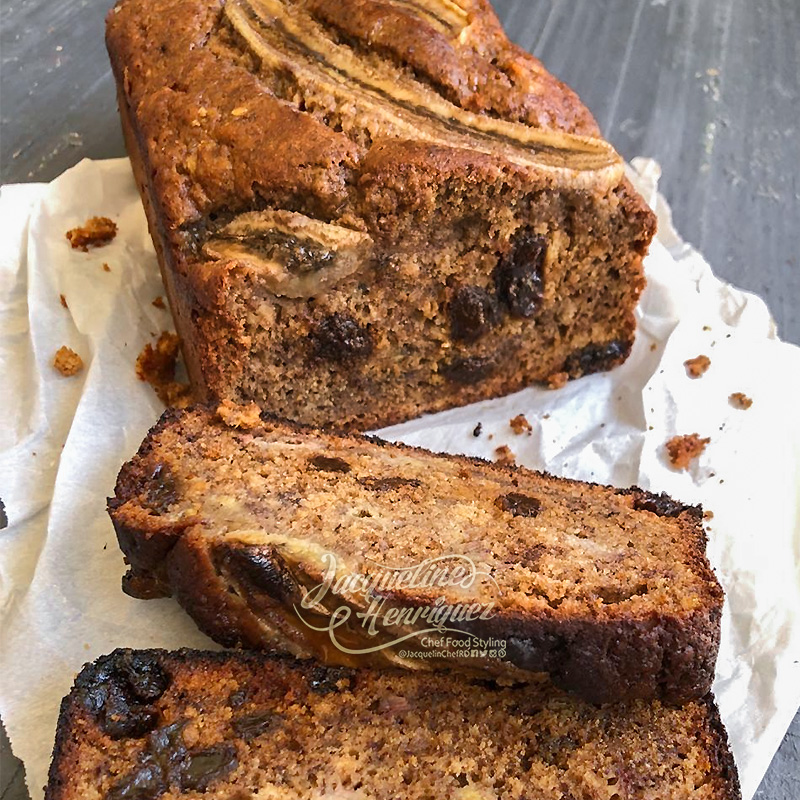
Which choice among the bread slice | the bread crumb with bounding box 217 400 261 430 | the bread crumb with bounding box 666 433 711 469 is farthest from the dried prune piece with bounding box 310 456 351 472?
the bread crumb with bounding box 666 433 711 469

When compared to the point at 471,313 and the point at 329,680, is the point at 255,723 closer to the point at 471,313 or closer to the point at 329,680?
the point at 329,680

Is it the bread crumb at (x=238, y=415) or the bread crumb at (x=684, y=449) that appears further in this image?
the bread crumb at (x=684, y=449)

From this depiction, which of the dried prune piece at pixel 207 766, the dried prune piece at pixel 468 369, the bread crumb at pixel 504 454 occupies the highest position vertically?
the dried prune piece at pixel 207 766

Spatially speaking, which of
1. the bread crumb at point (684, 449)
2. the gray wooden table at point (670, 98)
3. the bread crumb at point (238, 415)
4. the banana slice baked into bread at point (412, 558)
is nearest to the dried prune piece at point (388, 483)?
the banana slice baked into bread at point (412, 558)

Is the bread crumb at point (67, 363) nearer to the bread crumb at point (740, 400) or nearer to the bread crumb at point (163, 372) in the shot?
the bread crumb at point (163, 372)

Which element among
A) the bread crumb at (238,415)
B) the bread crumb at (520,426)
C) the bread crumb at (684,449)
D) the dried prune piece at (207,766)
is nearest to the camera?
the dried prune piece at (207,766)

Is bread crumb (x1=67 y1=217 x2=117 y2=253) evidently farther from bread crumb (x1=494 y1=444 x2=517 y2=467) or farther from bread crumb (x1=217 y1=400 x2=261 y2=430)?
bread crumb (x1=494 y1=444 x2=517 y2=467)
